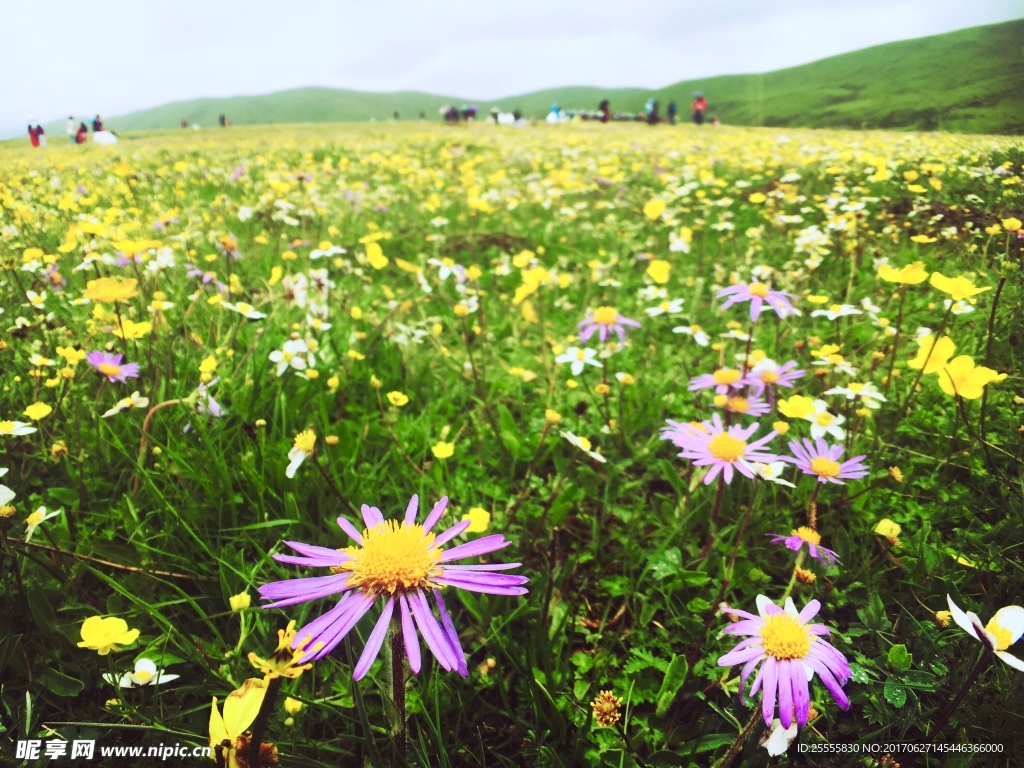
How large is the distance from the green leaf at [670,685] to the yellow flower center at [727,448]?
48 cm

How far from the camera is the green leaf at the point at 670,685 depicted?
1143 millimetres

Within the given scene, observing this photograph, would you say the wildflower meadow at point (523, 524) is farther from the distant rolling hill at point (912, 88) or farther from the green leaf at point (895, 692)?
the distant rolling hill at point (912, 88)

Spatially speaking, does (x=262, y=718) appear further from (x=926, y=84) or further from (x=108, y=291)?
(x=926, y=84)

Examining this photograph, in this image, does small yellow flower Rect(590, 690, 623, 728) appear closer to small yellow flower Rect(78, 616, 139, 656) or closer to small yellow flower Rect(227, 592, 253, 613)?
small yellow flower Rect(227, 592, 253, 613)

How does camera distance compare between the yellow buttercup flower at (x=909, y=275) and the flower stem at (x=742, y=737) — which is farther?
the yellow buttercup flower at (x=909, y=275)

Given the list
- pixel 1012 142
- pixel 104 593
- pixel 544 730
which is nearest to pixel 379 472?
pixel 104 593

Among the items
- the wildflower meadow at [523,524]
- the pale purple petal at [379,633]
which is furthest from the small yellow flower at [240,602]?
the pale purple petal at [379,633]

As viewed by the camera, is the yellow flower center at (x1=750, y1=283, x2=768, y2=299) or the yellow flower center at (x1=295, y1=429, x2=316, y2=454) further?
the yellow flower center at (x1=750, y1=283, x2=768, y2=299)

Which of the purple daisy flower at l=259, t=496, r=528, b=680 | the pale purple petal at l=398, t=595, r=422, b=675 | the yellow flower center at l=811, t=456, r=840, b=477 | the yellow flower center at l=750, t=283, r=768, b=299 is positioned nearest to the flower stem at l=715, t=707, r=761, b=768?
the purple daisy flower at l=259, t=496, r=528, b=680

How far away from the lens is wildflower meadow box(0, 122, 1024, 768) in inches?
38.0

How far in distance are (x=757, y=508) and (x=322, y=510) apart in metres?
1.26

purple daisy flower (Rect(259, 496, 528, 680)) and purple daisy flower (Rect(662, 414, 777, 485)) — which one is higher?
purple daisy flower (Rect(259, 496, 528, 680))

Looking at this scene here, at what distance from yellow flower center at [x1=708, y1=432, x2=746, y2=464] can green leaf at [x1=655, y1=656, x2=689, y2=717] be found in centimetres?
48

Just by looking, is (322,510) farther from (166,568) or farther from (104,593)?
(104,593)
